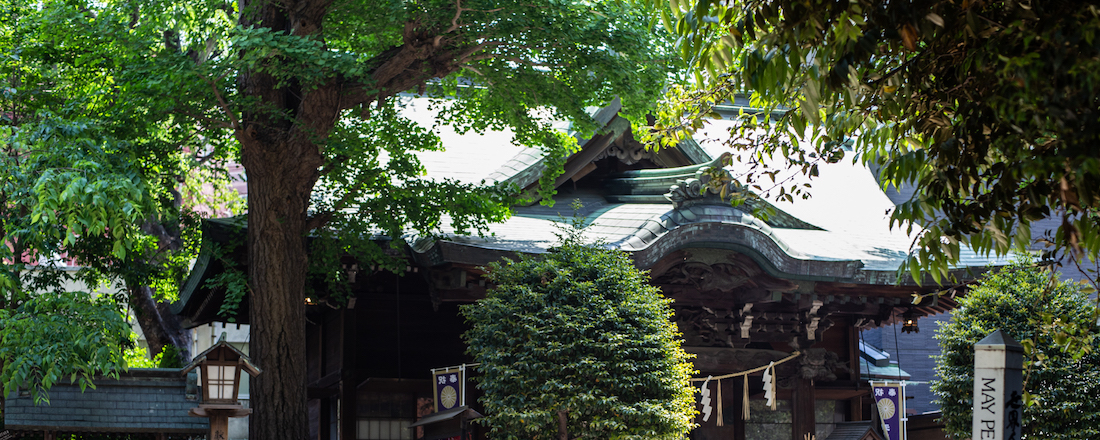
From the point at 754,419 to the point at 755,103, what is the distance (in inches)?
324

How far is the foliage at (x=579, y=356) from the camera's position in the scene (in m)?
8.83

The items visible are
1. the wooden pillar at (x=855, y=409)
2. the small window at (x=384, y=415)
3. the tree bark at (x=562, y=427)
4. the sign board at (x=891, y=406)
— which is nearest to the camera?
the tree bark at (x=562, y=427)

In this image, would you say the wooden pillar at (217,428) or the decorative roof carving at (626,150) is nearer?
the wooden pillar at (217,428)

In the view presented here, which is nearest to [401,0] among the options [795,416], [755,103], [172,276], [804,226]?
[755,103]

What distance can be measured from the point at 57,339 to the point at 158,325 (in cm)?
913

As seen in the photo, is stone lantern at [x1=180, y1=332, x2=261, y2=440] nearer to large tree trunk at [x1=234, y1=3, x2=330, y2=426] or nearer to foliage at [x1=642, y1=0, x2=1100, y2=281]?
large tree trunk at [x1=234, y1=3, x2=330, y2=426]

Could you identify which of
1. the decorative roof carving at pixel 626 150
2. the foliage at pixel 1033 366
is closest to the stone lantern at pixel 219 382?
the decorative roof carving at pixel 626 150

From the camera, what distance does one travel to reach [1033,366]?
9.20 m

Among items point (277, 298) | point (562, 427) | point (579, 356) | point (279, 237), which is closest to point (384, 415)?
point (277, 298)

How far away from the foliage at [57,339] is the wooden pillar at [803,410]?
29.6 feet

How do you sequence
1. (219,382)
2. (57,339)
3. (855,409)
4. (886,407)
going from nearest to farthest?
(57,339) < (219,382) < (886,407) < (855,409)

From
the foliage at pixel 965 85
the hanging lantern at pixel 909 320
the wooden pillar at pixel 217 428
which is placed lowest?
the wooden pillar at pixel 217 428

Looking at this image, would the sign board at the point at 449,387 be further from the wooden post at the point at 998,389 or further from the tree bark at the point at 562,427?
the wooden post at the point at 998,389

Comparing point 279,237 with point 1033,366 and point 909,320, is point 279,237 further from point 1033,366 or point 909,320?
point 909,320
